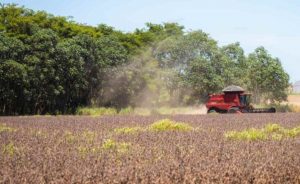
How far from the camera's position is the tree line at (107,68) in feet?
102

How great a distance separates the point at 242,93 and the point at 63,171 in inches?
1014

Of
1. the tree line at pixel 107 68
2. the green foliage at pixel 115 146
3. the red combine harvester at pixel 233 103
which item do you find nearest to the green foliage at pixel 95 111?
the tree line at pixel 107 68

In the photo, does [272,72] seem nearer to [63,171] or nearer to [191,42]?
[191,42]

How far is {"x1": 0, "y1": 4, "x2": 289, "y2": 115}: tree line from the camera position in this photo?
30.9 meters

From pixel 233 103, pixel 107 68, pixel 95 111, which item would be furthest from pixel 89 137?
pixel 107 68

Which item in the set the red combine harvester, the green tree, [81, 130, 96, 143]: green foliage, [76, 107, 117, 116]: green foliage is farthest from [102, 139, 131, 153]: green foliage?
the green tree

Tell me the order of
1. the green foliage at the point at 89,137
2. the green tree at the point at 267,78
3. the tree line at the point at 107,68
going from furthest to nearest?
the green tree at the point at 267,78 < the tree line at the point at 107,68 < the green foliage at the point at 89,137

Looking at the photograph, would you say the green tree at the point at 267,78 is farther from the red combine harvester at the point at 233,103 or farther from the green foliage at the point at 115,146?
the green foliage at the point at 115,146

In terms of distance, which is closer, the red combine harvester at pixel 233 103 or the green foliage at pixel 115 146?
the green foliage at pixel 115 146

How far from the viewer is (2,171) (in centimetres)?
558

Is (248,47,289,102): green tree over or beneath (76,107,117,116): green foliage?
over

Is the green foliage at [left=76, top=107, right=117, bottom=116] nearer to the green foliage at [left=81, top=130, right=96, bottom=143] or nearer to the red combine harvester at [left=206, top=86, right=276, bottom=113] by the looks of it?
the red combine harvester at [left=206, top=86, right=276, bottom=113]

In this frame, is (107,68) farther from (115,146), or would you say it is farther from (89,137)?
(115,146)

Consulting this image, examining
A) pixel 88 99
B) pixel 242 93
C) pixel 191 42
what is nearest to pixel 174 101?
pixel 191 42
